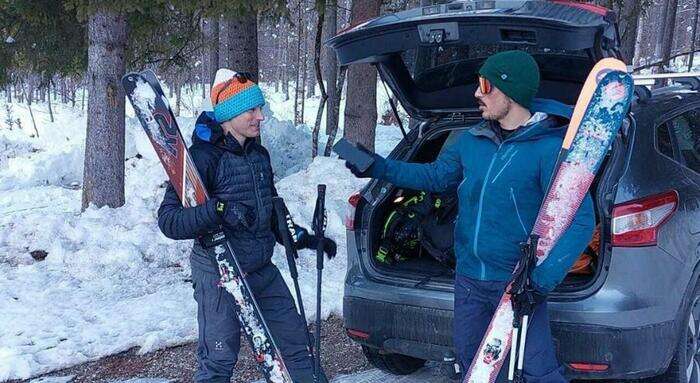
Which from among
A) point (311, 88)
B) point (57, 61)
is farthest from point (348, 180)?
point (311, 88)

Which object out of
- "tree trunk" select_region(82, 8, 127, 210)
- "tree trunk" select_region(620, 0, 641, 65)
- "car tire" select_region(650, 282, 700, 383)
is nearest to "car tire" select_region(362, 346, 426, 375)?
"car tire" select_region(650, 282, 700, 383)

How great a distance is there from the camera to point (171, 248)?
24.3ft

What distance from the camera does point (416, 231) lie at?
15.0 ft

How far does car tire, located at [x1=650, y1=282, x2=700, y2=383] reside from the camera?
3.61 m

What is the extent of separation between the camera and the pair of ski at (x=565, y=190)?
3.04 metres

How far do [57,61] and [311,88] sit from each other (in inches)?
1708

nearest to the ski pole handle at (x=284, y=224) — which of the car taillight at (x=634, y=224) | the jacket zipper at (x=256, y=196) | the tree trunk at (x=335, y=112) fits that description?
the jacket zipper at (x=256, y=196)

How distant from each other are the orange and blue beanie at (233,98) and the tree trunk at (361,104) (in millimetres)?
6929

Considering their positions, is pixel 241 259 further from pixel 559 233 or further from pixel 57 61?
pixel 57 61

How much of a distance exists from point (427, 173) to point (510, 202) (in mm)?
578

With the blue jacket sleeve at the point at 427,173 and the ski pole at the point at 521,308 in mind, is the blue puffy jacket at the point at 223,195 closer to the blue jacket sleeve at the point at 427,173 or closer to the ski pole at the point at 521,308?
the blue jacket sleeve at the point at 427,173

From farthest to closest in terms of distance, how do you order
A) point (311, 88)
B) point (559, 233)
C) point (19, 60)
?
point (311, 88) → point (19, 60) → point (559, 233)

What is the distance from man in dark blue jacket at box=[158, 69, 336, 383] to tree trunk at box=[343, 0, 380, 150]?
6.90 meters

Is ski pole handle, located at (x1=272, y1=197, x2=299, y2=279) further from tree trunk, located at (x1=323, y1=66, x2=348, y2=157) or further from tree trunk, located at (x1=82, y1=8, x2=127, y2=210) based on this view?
tree trunk, located at (x1=323, y1=66, x2=348, y2=157)
